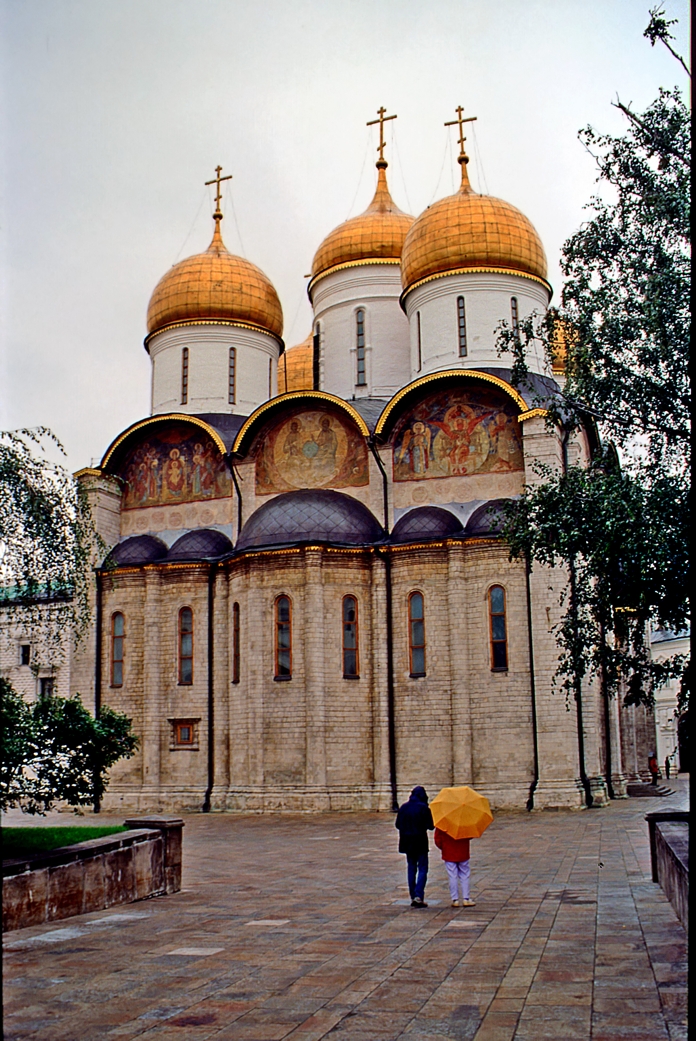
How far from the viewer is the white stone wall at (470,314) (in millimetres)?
24250

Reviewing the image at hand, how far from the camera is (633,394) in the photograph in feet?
35.7

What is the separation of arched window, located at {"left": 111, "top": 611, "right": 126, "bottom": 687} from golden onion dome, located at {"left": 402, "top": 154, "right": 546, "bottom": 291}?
10381 millimetres

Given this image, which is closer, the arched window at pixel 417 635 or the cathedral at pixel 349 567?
the cathedral at pixel 349 567

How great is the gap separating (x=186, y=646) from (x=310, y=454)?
5.06 m

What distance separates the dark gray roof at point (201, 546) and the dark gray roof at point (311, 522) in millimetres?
772

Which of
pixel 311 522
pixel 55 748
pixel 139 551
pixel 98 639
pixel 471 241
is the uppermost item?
pixel 471 241

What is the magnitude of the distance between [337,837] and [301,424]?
10609mm

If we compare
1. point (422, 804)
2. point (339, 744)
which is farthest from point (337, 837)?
point (422, 804)

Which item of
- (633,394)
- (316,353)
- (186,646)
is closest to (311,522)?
(186,646)

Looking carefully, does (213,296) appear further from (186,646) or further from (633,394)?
(633,394)

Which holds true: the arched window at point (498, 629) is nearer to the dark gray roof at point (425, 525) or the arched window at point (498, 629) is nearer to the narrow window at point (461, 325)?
the dark gray roof at point (425, 525)

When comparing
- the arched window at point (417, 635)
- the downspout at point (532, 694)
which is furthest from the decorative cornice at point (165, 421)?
the downspout at point (532, 694)

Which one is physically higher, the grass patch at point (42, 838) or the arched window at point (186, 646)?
the arched window at point (186, 646)

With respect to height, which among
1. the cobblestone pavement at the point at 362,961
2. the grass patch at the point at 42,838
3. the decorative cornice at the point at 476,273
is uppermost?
the decorative cornice at the point at 476,273
